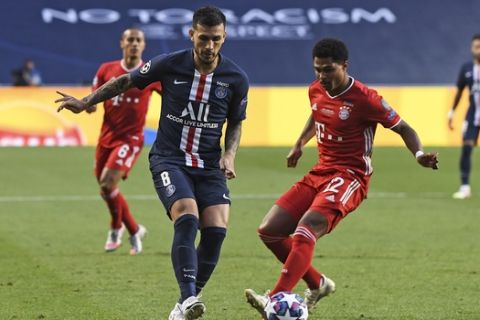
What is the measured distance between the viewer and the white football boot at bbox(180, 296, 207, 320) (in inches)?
299

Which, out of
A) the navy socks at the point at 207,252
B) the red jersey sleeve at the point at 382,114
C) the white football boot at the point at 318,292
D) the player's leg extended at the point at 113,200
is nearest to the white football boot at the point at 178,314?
the navy socks at the point at 207,252

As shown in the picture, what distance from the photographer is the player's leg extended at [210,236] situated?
832 cm

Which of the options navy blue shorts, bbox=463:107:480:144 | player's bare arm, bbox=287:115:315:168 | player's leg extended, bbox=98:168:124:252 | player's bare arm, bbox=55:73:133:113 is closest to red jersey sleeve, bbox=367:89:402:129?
player's bare arm, bbox=287:115:315:168

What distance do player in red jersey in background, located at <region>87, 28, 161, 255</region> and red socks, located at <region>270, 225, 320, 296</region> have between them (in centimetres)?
417

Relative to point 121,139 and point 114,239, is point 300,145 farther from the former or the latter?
point 114,239

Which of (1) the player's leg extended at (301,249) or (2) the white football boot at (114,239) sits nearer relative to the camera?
(1) the player's leg extended at (301,249)

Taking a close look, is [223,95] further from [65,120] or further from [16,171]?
[65,120]

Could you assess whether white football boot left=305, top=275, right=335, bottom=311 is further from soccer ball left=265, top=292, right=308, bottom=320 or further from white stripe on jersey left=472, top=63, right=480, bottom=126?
white stripe on jersey left=472, top=63, right=480, bottom=126

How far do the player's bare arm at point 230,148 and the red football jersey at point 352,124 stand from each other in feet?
2.32

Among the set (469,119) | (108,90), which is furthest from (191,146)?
(469,119)

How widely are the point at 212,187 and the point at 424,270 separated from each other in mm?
3208

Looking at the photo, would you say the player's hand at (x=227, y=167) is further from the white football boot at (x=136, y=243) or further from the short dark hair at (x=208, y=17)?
the white football boot at (x=136, y=243)

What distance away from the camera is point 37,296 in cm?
935

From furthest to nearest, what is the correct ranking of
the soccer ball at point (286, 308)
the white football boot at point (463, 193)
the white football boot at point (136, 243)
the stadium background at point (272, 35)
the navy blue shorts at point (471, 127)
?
the stadium background at point (272, 35), the navy blue shorts at point (471, 127), the white football boot at point (463, 193), the white football boot at point (136, 243), the soccer ball at point (286, 308)
